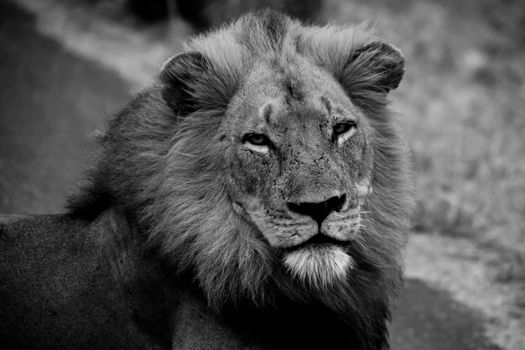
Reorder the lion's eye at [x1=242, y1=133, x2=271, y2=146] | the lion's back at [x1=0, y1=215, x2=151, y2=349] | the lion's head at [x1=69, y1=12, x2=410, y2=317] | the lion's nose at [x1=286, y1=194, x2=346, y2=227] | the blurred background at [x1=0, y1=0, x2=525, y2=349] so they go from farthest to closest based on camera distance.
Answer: the blurred background at [x1=0, y1=0, x2=525, y2=349], the lion's back at [x1=0, y1=215, x2=151, y2=349], the lion's eye at [x1=242, y1=133, x2=271, y2=146], the lion's head at [x1=69, y1=12, x2=410, y2=317], the lion's nose at [x1=286, y1=194, x2=346, y2=227]

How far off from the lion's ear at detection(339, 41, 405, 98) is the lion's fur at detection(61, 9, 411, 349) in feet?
0.03

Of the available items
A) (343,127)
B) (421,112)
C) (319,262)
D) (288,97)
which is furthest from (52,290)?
(421,112)

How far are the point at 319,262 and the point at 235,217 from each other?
585 millimetres

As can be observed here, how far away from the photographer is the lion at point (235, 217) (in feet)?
12.2

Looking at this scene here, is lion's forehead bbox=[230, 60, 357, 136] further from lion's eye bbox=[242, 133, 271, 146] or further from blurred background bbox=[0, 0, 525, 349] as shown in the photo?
blurred background bbox=[0, 0, 525, 349]

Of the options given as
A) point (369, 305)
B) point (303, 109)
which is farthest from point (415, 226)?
point (303, 109)

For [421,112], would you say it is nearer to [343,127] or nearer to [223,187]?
[343,127]

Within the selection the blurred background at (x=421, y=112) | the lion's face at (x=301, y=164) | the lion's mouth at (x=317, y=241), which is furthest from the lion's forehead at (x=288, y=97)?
the blurred background at (x=421, y=112)

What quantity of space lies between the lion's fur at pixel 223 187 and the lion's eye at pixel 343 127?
0.36 m

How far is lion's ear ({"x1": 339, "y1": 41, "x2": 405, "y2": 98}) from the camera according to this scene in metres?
4.22

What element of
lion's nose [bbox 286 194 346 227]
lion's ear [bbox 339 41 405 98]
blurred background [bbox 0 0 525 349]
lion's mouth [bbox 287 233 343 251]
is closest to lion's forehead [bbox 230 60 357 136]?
lion's ear [bbox 339 41 405 98]

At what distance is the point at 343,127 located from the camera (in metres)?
3.88

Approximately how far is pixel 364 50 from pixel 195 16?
7871 mm

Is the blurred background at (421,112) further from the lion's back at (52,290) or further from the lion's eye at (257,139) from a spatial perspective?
the lion's eye at (257,139)
